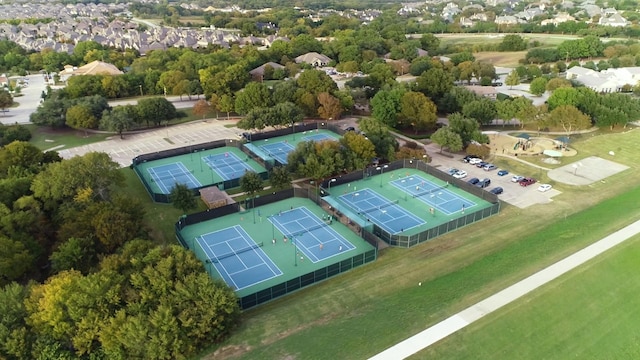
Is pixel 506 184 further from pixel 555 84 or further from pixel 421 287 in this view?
pixel 555 84

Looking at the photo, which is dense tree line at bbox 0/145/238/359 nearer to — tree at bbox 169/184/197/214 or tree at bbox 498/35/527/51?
tree at bbox 169/184/197/214

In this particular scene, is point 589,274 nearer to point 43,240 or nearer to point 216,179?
point 216,179

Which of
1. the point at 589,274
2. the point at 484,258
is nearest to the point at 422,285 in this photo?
the point at 484,258

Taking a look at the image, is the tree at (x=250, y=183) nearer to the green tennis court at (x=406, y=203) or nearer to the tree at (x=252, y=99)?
the green tennis court at (x=406, y=203)

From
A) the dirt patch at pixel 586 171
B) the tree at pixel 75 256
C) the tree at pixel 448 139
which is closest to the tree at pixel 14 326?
the tree at pixel 75 256

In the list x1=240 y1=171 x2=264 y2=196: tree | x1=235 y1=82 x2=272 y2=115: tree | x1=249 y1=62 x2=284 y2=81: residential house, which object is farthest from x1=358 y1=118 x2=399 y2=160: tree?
x1=249 y1=62 x2=284 y2=81: residential house

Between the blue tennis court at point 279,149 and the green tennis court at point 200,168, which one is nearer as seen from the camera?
the green tennis court at point 200,168
